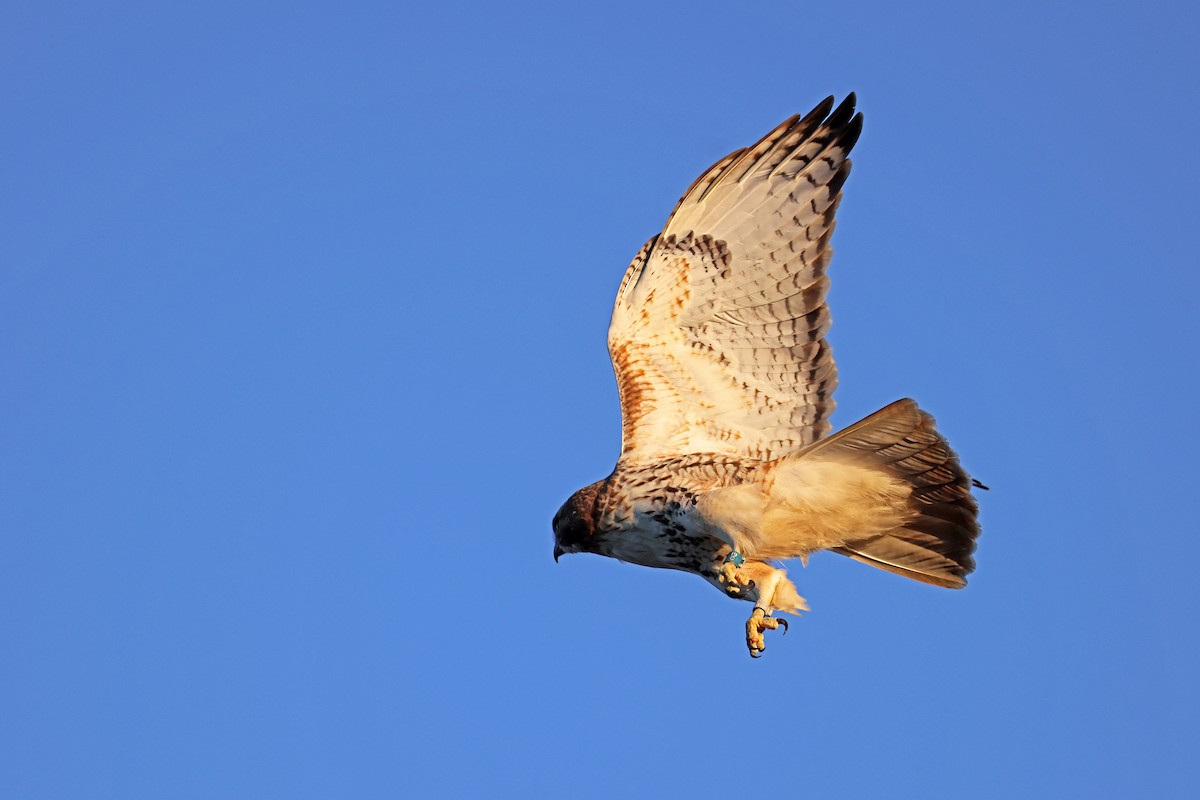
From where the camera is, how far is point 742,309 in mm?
7926

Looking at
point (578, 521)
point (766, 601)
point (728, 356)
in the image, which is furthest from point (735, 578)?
point (728, 356)

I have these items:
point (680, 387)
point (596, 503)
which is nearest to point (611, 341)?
point (680, 387)

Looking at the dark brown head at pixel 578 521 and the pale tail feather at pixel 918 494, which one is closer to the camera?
the pale tail feather at pixel 918 494

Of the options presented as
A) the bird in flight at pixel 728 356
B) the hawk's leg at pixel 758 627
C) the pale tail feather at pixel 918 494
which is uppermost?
the bird in flight at pixel 728 356

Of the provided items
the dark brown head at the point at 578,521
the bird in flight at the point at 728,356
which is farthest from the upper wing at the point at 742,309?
the dark brown head at the point at 578,521

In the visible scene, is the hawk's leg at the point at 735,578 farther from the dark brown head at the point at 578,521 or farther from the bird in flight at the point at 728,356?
the dark brown head at the point at 578,521

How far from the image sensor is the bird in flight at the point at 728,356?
24.2 feet

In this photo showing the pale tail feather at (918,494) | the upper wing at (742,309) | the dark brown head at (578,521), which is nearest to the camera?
the pale tail feather at (918,494)

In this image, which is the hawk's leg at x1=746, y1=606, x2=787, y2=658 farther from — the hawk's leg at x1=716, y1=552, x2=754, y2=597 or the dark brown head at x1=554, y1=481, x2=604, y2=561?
the dark brown head at x1=554, y1=481, x2=604, y2=561

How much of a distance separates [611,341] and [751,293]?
2.62 ft

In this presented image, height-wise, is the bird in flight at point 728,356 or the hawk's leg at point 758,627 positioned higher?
the bird in flight at point 728,356

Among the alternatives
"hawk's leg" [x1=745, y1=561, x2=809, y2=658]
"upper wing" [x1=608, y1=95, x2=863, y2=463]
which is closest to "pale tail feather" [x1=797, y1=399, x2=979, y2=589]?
"hawk's leg" [x1=745, y1=561, x2=809, y2=658]

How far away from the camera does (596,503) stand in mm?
7609

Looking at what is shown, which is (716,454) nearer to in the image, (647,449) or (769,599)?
(647,449)
